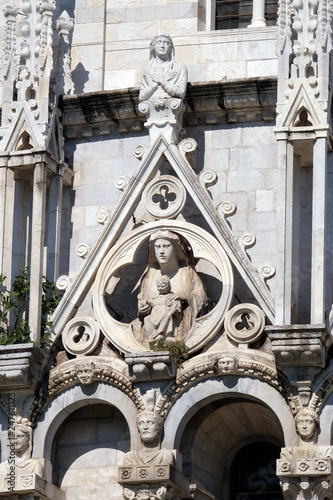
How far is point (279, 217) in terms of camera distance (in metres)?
22.0

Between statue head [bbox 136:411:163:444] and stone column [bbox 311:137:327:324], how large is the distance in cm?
180

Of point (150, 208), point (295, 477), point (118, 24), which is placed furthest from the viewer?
point (118, 24)

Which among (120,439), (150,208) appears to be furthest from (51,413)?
(150,208)

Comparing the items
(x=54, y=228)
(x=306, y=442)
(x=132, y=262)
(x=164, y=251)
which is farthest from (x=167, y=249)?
(x=306, y=442)

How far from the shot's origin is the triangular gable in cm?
2245

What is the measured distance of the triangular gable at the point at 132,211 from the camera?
22453 mm

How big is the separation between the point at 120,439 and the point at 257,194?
282 cm

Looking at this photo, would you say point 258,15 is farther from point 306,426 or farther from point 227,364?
point 306,426

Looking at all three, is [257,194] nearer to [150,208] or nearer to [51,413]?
[150,208]

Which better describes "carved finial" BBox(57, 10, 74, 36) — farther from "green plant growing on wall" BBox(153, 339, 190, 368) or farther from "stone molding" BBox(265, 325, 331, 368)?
"stone molding" BBox(265, 325, 331, 368)

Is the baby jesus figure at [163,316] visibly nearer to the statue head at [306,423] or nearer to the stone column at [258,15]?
the statue head at [306,423]

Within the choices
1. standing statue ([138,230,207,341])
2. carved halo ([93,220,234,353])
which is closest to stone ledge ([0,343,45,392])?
carved halo ([93,220,234,353])

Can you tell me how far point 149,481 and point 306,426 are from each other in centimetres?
161

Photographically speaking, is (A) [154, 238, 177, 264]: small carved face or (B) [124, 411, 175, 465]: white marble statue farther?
(A) [154, 238, 177, 264]: small carved face
